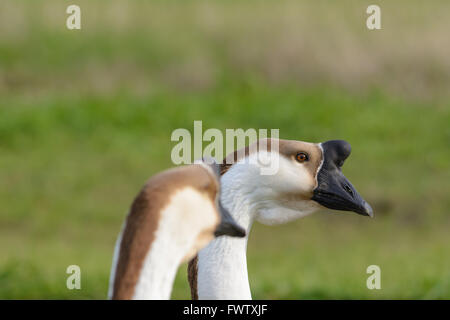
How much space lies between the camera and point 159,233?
8.96ft

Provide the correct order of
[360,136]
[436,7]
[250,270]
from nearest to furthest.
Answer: [250,270], [360,136], [436,7]

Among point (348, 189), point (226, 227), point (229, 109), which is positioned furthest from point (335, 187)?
point (229, 109)

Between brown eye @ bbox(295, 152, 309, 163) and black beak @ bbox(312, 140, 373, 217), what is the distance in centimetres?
9

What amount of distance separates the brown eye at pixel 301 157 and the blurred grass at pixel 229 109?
3233mm

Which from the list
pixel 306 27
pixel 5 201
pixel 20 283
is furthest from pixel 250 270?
pixel 306 27

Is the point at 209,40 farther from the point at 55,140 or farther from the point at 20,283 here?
the point at 20,283

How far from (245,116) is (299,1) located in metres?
3.15

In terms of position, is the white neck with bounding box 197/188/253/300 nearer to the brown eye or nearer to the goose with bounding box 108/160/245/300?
the brown eye

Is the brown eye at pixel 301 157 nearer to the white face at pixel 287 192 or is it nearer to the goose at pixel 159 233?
the white face at pixel 287 192

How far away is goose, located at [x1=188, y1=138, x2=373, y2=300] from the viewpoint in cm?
373

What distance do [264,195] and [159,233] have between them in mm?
1187

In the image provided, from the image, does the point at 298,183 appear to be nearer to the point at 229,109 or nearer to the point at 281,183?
the point at 281,183

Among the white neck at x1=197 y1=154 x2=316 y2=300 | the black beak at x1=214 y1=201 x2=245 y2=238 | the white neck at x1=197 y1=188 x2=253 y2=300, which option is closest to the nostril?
the white neck at x1=197 y1=154 x2=316 y2=300

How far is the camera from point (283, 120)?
11.0 m
